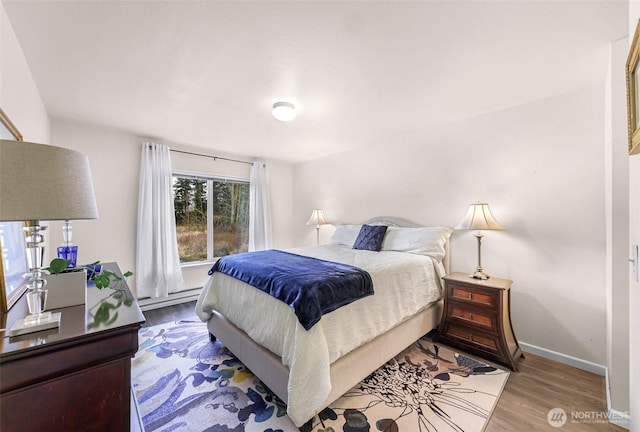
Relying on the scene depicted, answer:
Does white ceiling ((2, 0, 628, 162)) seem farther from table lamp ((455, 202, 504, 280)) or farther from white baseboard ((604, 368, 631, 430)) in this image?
white baseboard ((604, 368, 631, 430))

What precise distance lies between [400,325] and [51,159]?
2.37 metres

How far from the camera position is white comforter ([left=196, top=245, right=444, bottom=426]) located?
1422mm

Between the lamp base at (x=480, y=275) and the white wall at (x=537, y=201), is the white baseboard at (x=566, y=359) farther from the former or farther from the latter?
the lamp base at (x=480, y=275)

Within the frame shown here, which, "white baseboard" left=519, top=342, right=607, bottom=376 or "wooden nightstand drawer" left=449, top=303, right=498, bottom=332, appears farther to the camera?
"wooden nightstand drawer" left=449, top=303, right=498, bottom=332

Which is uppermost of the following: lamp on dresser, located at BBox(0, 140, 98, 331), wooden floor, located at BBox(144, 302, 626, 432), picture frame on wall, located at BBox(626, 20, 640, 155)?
picture frame on wall, located at BBox(626, 20, 640, 155)

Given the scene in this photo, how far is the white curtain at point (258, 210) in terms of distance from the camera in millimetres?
4520

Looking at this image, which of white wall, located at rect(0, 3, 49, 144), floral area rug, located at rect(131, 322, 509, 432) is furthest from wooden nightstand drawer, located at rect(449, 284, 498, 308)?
white wall, located at rect(0, 3, 49, 144)

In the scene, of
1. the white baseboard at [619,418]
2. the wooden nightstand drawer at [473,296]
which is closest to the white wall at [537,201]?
the wooden nightstand drawer at [473,296]

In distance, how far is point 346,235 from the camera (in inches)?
143

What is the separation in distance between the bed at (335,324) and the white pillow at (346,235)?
1.91ft

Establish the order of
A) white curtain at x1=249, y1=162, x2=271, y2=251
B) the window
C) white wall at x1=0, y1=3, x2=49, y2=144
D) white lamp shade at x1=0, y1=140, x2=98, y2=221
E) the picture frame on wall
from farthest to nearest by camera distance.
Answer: white curtain at x1=249, y1=162, x2=271, y2=251 < the window < white wall at x1=0, y1=3, x2=49, y2=144 < the picture frame on wall < white lamp shade at x1=0, y1=140, x2=98, y2=221

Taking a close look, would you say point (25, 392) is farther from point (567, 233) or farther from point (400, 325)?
point (567, 233)

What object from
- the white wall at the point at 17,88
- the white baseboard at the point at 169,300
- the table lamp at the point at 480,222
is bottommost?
the white baseboard at the point at 169,300

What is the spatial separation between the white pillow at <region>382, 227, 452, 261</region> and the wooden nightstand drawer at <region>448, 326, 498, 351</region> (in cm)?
70
